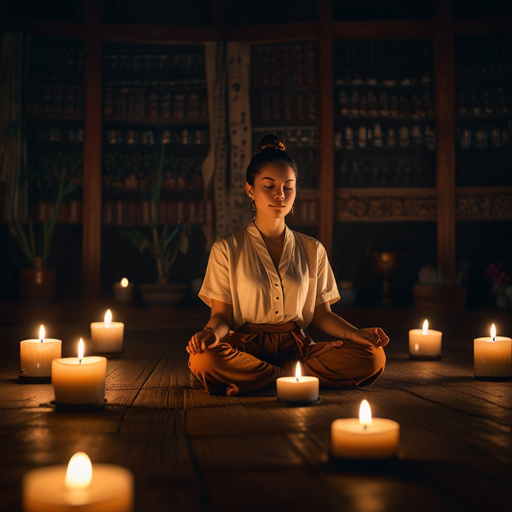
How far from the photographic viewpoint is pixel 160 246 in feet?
15.7

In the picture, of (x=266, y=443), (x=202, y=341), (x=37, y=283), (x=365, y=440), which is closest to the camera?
(x=365, y=440)

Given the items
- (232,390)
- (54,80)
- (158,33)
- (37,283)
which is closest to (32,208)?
(37,283)

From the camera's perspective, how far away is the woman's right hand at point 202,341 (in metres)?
1.98

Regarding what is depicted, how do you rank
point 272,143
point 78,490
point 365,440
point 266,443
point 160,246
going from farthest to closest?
point 160,246, point 272,143, point 266,443, point 365,440, point 78,490

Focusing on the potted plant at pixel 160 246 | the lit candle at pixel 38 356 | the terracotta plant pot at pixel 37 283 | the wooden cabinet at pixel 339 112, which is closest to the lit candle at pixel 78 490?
the lit candle at pixel 38 356

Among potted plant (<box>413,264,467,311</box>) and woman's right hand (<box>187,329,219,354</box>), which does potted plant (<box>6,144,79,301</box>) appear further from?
woman's right hand (<box>187,329,219,354</box>)

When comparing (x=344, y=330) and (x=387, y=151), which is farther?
(x=387, y=151)

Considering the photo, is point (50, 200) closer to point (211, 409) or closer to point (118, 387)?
point (118, 387)

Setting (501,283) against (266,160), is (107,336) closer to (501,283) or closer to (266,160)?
(266,160)

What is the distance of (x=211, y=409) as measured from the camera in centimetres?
185

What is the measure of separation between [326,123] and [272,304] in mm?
2920

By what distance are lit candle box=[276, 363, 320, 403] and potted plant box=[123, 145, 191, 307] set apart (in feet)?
9.11

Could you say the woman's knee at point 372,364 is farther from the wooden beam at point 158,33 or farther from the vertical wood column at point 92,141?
the wooden beam at point 158,33

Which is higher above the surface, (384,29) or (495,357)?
(384,29)
